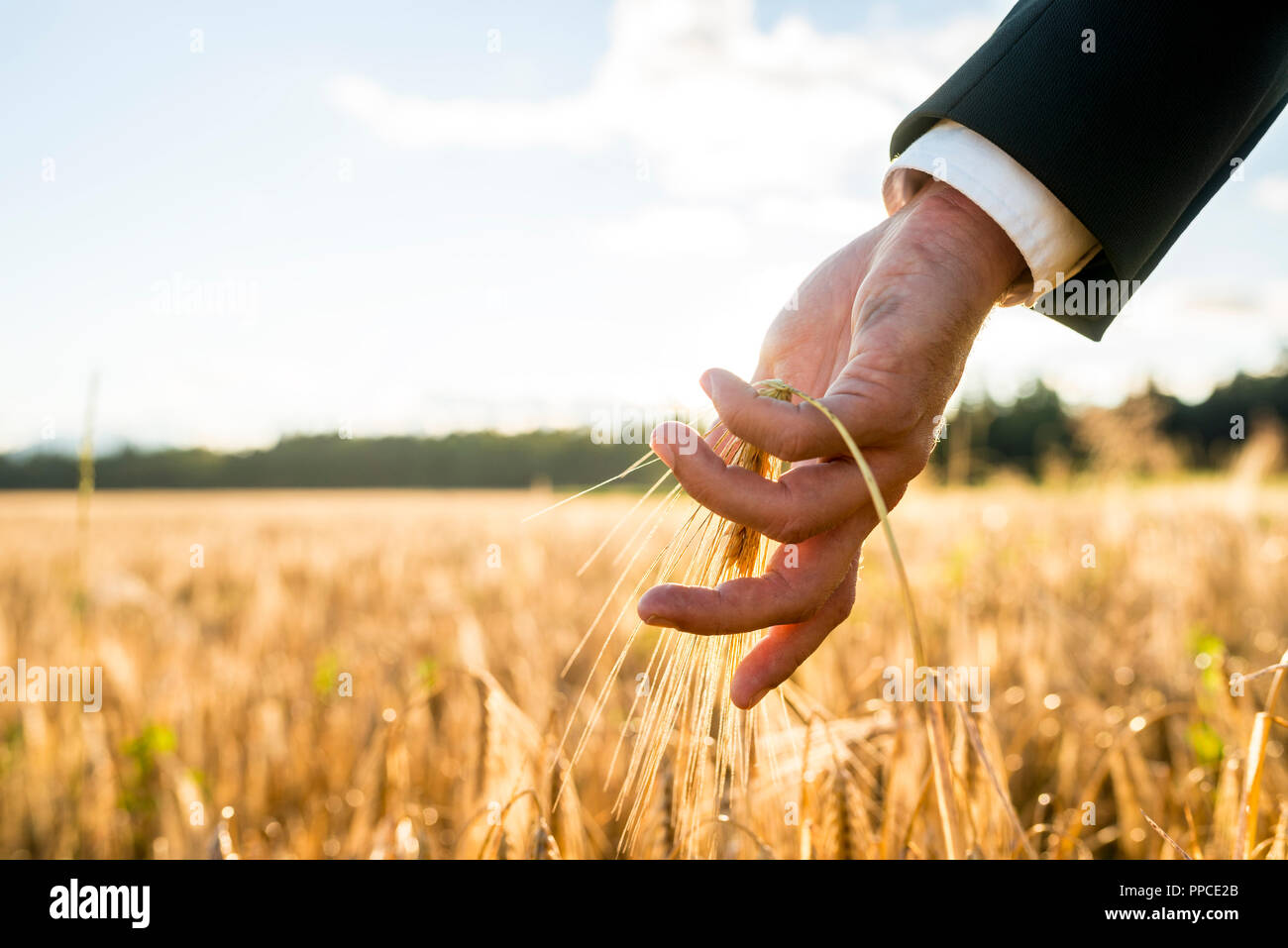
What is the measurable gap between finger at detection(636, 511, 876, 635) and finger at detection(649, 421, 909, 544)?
2.4 inches

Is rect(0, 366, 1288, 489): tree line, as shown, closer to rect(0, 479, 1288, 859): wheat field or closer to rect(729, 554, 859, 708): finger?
rect(0, 479, 1288, 859): wheat field

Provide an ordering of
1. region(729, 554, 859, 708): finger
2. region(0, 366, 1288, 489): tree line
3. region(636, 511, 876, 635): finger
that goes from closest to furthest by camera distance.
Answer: region(636, 511, 876, 635): finger
region(729, 554, 859, 708): finger
region(0, 366, 1288, 489): tree line

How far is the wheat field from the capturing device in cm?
143

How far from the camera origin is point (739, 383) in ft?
3.38

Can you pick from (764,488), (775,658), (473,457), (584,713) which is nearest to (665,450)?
(764,488)

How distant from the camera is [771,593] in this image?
3.45 feet

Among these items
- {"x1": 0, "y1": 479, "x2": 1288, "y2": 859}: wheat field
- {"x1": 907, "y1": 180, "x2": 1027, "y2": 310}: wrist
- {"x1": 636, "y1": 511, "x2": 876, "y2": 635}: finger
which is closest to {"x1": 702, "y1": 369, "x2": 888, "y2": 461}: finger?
{"x1": 636, "y1": 511, "x2": 876, "y2": 635}: finger

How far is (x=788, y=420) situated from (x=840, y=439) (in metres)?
0.07

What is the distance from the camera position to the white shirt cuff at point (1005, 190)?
124 centimetres

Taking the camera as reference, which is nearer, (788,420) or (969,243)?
(788,420)

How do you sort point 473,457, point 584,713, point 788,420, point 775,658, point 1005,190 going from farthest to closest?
point 473,457 → point 584,713 → point 1005,190 → point 775,658 → point 788,420

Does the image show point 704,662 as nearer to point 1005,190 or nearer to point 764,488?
point 764,488
